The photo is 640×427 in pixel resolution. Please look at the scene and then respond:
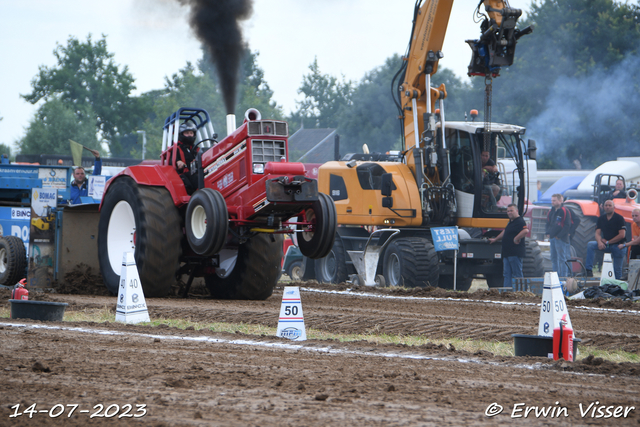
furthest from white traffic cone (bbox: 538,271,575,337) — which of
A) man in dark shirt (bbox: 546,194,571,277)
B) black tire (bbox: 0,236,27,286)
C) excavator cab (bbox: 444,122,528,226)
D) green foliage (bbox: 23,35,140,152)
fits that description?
green foliage (bbox: 23,35,140,152)

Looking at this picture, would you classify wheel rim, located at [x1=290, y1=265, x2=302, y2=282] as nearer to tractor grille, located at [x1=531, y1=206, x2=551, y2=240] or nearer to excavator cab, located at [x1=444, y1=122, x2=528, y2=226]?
excavator cab, located at [x1=444, y1=122, x2=528, y2=226]

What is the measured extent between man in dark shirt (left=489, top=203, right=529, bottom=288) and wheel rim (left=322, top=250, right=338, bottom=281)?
417 centimetres

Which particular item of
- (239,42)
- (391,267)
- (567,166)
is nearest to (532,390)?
(239,42)

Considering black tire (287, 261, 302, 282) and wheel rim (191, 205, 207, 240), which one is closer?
wheel rim (191, 205, 207, 240)

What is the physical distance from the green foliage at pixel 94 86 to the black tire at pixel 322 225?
64.3m

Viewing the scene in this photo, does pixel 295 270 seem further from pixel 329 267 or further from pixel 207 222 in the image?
pixel 207 222

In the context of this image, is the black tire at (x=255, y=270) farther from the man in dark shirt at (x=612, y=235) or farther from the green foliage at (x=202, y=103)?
the green foliage at (x=202, y=103)

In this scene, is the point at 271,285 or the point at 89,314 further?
the point at 271,285

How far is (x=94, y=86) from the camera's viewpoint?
236 feet

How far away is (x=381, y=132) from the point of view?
62656mm

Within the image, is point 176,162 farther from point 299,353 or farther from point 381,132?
point 381,132

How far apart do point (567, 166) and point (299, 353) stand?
3623cm

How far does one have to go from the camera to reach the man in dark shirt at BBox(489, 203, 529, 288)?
45.8 feet

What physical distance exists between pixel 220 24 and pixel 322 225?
4.42 meters
